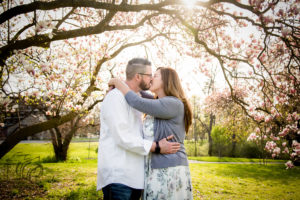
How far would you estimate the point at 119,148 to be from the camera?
180 centimetres

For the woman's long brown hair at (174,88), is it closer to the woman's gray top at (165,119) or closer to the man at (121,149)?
the woman's gray top at (165,119)

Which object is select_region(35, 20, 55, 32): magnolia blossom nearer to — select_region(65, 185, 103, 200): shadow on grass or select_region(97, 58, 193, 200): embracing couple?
select_region(97, 58, 193, 200): embracing couple

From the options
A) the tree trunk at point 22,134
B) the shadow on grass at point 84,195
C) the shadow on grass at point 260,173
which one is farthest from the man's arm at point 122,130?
the shadow on grass at point 260,173

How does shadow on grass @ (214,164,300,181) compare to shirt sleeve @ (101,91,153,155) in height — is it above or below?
below

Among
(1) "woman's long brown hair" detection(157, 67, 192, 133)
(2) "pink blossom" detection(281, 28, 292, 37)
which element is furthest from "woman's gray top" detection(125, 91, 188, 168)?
(2) "pink blossom" detection(281, 28, 292, 37)

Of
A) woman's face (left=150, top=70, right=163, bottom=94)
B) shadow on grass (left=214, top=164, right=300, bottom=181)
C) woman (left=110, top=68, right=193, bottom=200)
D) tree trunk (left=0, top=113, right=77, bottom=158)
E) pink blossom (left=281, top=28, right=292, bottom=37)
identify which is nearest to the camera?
woman (left=110, top=68, right=193, bottom=200)

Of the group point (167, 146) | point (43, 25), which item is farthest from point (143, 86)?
point (43, 25)

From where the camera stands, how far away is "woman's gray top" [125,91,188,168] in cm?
191

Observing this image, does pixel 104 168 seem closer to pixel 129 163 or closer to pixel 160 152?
pixel 129 163

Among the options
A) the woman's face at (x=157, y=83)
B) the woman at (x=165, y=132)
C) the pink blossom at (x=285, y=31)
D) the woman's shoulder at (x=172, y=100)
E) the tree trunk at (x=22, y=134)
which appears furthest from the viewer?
the tree trunk at (x=22, y=134)

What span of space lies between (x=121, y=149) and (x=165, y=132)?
1.65 feet

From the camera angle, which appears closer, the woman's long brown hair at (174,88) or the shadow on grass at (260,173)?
the woman's long brown hair at (174,88)

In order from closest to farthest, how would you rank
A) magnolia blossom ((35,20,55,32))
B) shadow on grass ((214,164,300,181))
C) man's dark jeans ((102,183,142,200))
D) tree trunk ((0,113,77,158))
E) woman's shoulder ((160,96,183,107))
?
1. man's dark jeans ((102,183,142,200))
2. woman's shoulder ((160,96,183,107))
3. magnolia blossom ((35,20,55,32))
4. tree trunk ((0,113,77,158))
5. shadow on grass ((214,164,300,181))

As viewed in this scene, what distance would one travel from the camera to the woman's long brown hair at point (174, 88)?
7.16 feet
